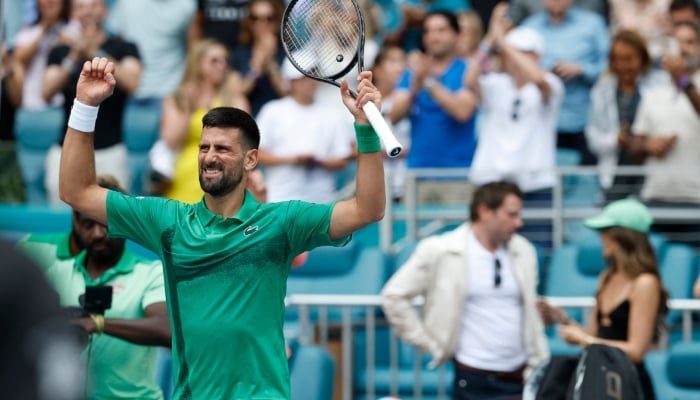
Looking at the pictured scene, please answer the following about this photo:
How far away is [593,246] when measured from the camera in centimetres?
982

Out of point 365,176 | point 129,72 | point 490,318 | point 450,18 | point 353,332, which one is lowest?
point 353,332

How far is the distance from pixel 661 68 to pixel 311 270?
10.5 ft

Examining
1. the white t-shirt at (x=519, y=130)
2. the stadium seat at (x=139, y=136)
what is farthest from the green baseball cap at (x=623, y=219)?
the stadium seat at (x=139, y=136)

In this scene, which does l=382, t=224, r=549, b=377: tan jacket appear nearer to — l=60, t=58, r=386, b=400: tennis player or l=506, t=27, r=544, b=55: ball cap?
l=506, t=27, r=544, b=55: ball cap

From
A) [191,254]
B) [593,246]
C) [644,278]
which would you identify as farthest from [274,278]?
[593,246]

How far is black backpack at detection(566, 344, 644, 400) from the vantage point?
21.1 feet

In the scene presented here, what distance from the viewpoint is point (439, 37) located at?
1045cm

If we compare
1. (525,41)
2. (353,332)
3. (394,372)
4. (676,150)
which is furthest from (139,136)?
(676,150)

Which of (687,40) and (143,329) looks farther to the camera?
(687,40)

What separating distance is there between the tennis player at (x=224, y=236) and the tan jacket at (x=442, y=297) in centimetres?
298

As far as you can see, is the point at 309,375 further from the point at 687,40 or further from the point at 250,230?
the point at 687,40

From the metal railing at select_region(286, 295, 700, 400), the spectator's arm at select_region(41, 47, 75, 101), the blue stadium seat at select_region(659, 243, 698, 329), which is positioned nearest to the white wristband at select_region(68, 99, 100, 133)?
the metal railing at select_region(286, 295, 700, 400)

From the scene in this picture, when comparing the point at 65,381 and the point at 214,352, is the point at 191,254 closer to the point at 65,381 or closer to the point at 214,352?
the point at 214,352

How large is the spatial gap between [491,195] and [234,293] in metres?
3.40
